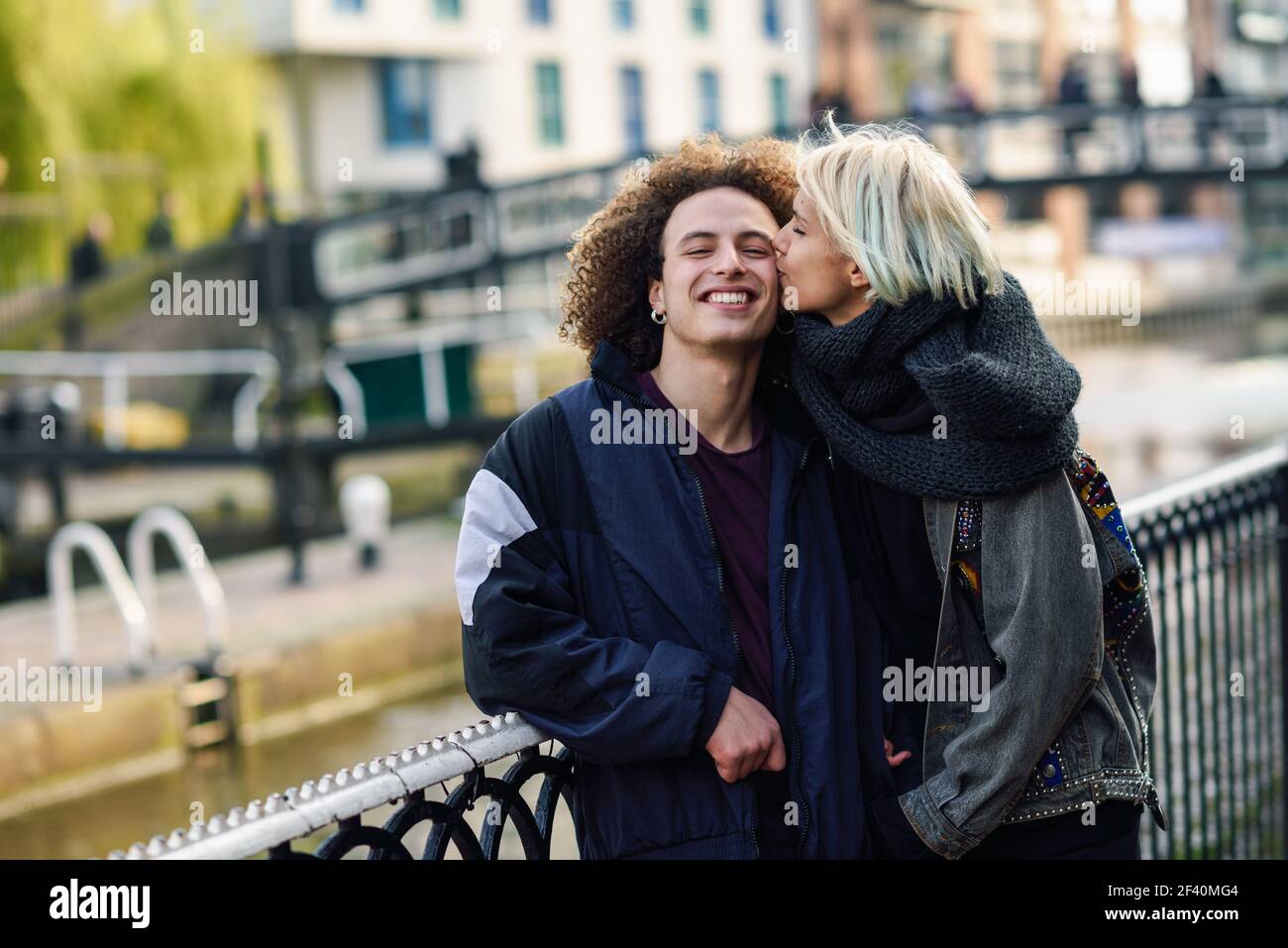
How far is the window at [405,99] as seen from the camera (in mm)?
37469

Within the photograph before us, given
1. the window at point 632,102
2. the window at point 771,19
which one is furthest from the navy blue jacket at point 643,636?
the window at point 771,19

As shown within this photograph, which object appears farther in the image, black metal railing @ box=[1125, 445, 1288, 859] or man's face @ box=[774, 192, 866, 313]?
black metal railing @ box=[1125, 445, 1288, 859]

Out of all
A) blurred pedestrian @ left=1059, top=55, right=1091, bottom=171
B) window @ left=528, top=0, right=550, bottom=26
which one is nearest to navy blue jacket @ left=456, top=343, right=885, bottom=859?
blurred pedestrian @ left=1059, top=55, right=1091, bottom=171

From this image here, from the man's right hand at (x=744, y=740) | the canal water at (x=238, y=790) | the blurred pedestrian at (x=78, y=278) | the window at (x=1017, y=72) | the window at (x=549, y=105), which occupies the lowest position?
the canal water at (x=238, y=790)

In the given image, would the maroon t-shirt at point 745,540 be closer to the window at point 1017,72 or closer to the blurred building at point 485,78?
the blurred building at point 485,78

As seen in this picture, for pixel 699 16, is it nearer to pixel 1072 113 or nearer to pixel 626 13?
pixel 626 13

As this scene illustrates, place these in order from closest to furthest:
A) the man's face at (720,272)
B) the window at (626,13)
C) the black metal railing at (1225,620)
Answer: the man's face at (720,272) < the black metal railing at (1225,620) < the window at (626,13)

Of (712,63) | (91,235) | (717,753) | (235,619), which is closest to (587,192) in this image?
(91,235)

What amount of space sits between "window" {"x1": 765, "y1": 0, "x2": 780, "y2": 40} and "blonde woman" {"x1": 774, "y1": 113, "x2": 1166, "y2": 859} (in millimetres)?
40225

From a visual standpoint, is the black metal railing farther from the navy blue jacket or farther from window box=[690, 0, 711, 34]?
window box=[690, 0, 711, 34]

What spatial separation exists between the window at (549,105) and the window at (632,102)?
6.49 feet

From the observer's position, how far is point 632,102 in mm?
39500

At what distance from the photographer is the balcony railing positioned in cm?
215

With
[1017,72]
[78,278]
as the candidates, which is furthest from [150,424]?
[1017,72]
